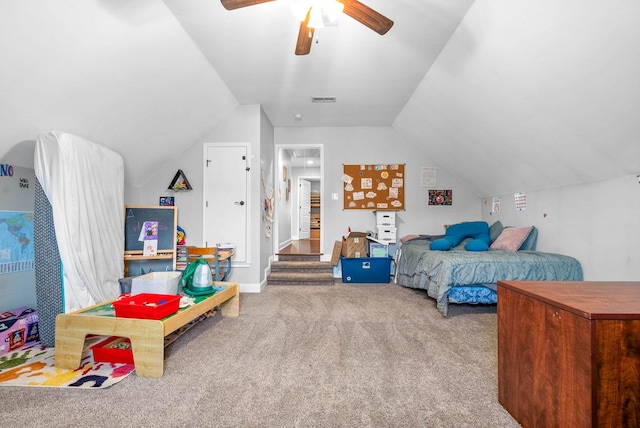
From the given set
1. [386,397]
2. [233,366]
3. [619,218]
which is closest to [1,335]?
[233,366]

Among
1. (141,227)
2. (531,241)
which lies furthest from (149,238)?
(531,241)

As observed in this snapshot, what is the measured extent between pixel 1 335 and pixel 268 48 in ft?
9.87

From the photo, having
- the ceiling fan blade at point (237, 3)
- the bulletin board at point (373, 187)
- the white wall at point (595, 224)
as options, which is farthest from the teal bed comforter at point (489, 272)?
the ceiling fan blade at point (237, 3)

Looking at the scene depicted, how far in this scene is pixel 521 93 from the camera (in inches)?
91.4

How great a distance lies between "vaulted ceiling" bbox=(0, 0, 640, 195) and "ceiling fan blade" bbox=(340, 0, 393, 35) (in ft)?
1.92

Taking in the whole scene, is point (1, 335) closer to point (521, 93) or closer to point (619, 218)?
point (521, 93)

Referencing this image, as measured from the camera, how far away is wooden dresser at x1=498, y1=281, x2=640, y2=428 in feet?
3.00

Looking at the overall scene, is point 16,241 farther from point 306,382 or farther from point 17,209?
point 306,382

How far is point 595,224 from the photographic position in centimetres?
255

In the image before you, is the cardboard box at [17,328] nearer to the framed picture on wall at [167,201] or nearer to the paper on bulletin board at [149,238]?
the paper on bulletin board at [149,238]

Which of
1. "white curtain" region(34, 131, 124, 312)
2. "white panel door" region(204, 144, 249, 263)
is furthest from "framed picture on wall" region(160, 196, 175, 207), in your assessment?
"white curtain" region(34, 131, 124, 312)

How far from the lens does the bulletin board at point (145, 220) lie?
A: 3.04m

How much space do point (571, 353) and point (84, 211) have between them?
3.29 m

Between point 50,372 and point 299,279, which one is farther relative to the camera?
point 299,279
